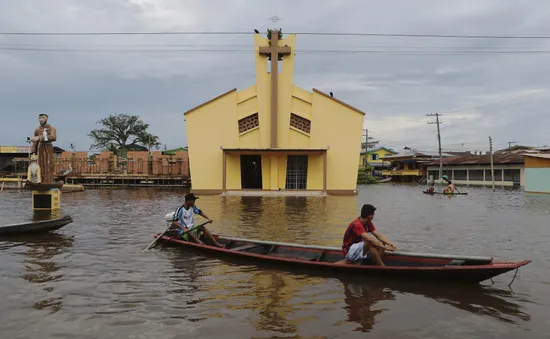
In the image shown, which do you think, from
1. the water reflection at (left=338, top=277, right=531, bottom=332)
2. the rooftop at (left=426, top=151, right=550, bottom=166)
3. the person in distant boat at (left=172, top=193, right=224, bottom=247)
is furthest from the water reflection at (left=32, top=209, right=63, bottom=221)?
the rooftop at (left=426, top=151, right=550, bottom=166)

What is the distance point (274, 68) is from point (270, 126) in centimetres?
402

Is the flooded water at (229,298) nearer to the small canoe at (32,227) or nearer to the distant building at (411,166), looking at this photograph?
the small canoe at (32,227)

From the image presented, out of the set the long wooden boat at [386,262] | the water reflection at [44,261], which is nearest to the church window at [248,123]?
the water reflection at [44,261]

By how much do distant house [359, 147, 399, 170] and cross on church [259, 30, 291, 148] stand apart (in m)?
50.4

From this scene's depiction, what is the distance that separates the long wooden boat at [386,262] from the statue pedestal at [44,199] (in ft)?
27.9

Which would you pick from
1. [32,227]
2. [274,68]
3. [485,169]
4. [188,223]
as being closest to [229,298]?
[188,223]

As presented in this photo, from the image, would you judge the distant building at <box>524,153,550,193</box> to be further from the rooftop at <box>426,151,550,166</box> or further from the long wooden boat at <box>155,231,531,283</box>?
the long wooden boat at <box>155,231,531,283</box>

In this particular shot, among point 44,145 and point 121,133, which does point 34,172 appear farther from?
A: point 121,133

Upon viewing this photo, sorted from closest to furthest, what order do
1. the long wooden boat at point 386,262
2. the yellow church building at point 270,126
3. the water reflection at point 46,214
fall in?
the long wooden boat at point 386,262
the water reflection at point 46,214
the yellow church building at point 270,126

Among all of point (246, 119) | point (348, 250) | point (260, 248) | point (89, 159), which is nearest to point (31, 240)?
point (260, 248)

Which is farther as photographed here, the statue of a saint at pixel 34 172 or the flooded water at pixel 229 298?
the statue of a saint at pixel 34 172

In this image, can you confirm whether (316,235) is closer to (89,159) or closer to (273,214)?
(273,214)

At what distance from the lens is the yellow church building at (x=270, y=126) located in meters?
Answer: 29.8

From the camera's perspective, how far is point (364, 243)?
7512 millimetres
